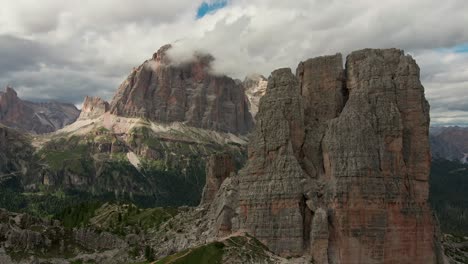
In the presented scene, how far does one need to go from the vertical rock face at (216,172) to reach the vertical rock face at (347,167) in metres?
35.2

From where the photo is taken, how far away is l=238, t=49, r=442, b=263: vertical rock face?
9856 cm

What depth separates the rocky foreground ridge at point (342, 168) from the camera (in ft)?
324

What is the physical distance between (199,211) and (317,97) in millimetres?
45225

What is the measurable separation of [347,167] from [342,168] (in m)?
0.94

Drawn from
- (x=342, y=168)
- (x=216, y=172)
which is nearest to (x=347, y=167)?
(x=342, y=168)

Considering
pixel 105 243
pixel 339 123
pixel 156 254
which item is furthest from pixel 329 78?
pixel 105 243

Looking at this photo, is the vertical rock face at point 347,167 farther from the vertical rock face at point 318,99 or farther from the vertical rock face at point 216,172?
the vertical rock face at point 216,172

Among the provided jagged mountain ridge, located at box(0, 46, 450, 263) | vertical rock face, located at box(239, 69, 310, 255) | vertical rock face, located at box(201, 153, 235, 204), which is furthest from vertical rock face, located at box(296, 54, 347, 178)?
vertical rock face, located at box(201, 153, 235, 204)

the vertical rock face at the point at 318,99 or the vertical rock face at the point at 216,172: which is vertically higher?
the vertical rock face at the point at 318,99

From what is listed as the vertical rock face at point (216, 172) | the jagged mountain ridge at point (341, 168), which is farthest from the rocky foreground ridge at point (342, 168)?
the vertical rock face at point (216, 172)

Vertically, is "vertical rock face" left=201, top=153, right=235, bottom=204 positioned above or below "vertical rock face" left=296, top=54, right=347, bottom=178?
below

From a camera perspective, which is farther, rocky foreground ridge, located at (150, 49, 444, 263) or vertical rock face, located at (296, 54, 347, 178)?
vertical rock face, located at (296, 54, 347, 178)

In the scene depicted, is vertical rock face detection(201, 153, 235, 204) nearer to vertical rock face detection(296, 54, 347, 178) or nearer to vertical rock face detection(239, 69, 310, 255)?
vertical rock face detection(239, 69, 310, 255)

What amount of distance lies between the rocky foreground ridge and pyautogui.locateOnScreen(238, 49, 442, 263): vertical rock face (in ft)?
0.61
